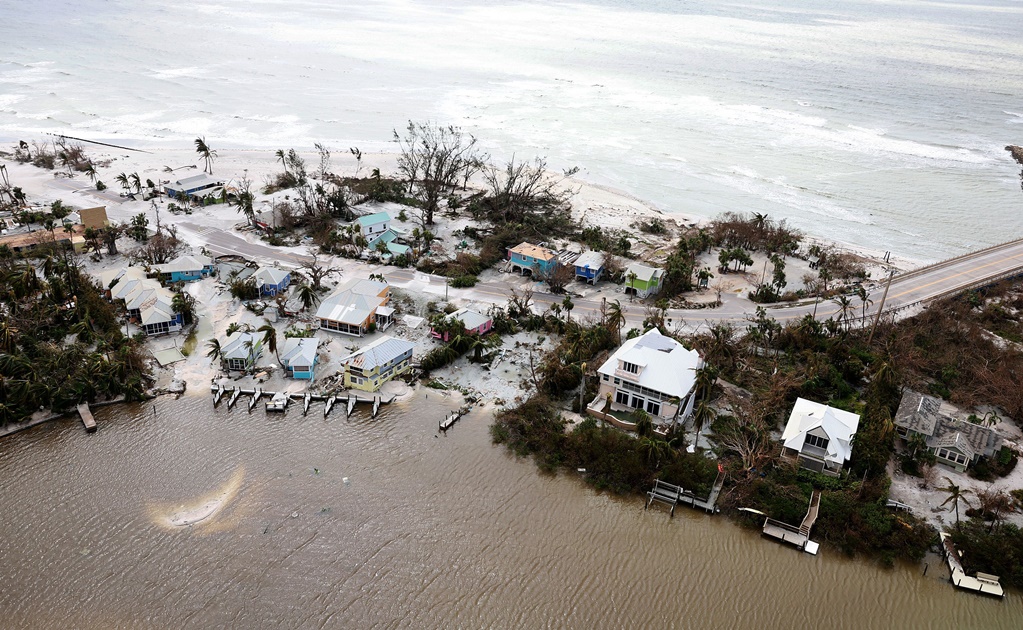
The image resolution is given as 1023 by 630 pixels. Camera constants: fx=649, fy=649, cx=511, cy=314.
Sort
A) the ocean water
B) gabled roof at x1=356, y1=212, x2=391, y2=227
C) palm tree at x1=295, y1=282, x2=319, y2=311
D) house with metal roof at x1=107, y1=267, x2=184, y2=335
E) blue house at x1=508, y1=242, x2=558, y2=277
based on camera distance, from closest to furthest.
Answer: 1. house with metal roof at x1=107, y1=267, x2=184, y2=335
2. palm tree at x1=295, y1=282, x2=319, y2=311
3. blue house at x1=508, y1=242, x2=558, y2=277
4. gabled roof at x1=356, y1=212, x2=391, y2=227
5. the ocean water

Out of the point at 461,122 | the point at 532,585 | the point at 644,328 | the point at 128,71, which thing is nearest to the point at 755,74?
the point at 461,122

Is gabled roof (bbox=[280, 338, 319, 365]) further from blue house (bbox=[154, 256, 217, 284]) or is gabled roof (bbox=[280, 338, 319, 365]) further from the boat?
blue house (bbox=[154, 256, 217, 284])

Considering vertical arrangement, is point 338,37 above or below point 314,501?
above

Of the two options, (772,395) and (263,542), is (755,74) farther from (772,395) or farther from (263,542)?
(263,542)

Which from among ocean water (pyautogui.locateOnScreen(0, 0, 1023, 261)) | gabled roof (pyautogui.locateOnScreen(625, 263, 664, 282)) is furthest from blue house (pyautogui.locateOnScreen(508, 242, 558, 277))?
ocean water (pyautogui.locateOnScreen(0, 0, 1023, 261))

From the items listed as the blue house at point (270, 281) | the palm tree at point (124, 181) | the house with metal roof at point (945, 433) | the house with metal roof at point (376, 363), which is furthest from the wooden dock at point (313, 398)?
the palm tree at point (124, 181)

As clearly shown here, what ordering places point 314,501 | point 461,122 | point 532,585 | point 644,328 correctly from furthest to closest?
point 461,122, point 644,328, point 314,501, point 532,585

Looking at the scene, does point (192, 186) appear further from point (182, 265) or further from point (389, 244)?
point (389, 244)

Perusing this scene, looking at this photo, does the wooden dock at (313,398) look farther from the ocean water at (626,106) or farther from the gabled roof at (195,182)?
the ocean water at (626,106)

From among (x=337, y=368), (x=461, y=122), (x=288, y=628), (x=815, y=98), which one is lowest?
(x=288, y=628)
